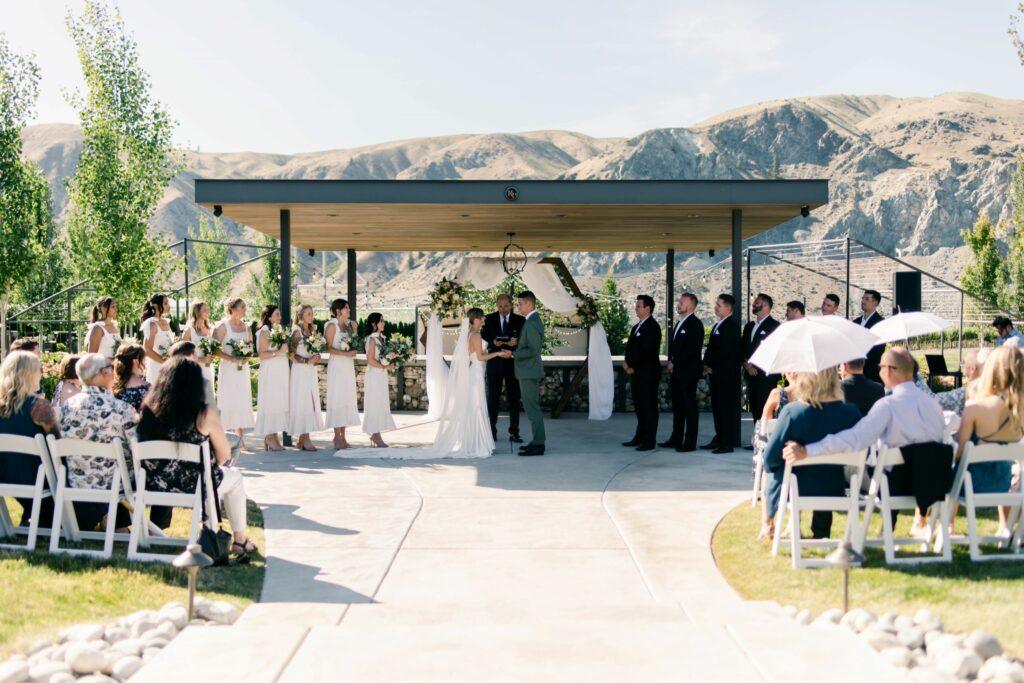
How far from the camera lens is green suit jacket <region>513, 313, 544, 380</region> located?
11.4 meters

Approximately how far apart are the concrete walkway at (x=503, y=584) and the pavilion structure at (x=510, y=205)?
10.6 feet

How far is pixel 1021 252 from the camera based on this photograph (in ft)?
138

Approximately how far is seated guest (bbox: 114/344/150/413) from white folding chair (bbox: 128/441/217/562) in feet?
3.48

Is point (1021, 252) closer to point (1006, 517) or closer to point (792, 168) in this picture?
point (1006, 517)

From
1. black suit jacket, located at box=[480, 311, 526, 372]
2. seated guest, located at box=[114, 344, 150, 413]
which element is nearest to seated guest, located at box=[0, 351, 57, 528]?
seated guest, located at box=[114, 344, 150, 413]

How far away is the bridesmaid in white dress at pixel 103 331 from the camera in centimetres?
1055

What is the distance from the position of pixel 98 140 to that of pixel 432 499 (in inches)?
948

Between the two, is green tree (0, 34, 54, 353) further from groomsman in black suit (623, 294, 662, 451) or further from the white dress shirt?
the white dress shirt

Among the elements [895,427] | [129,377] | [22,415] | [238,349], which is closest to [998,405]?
[895,427]

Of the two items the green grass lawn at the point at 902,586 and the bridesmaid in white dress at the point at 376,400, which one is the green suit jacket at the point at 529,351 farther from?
the green grass lawn at the point at 902,586

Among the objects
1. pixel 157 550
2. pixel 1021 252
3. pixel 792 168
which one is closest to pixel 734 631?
Result: pixel 157 550

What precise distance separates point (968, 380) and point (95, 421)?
291 inches

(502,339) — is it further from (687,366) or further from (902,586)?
(902,586)

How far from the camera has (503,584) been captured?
235 inches
